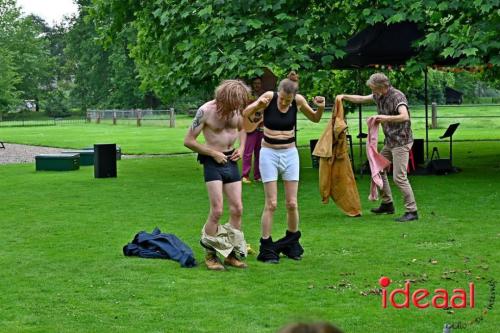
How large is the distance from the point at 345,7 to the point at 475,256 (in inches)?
394

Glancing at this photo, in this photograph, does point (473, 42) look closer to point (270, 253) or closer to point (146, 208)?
point (146, 208)

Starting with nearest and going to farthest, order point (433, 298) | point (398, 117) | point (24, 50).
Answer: point (433, 298) → point (398, 117) → point (24, 50)

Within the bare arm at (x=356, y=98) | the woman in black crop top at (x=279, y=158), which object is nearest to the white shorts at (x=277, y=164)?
the woman in black crop top at (x=279, y=158)

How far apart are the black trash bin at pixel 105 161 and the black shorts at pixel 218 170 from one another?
35.7 feet

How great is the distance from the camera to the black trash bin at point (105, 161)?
19.9 meters

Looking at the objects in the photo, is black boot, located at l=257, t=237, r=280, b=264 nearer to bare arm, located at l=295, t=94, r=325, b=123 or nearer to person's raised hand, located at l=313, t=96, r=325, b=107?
bare arm, located at l=295, t=94, r=325, b=123

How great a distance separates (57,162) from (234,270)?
45.4 feet

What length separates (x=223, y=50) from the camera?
17.7 meters

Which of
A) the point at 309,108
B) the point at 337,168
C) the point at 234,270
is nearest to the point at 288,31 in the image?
the point at 337,168

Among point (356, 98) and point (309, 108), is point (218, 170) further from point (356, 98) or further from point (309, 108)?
point (356, 98)

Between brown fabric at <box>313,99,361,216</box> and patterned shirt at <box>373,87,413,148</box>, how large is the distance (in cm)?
66

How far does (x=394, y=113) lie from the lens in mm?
12188

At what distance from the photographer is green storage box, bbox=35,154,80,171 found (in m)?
22.4

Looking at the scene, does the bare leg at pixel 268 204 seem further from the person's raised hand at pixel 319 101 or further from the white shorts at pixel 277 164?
the person's raised hand at pixel 319 101
